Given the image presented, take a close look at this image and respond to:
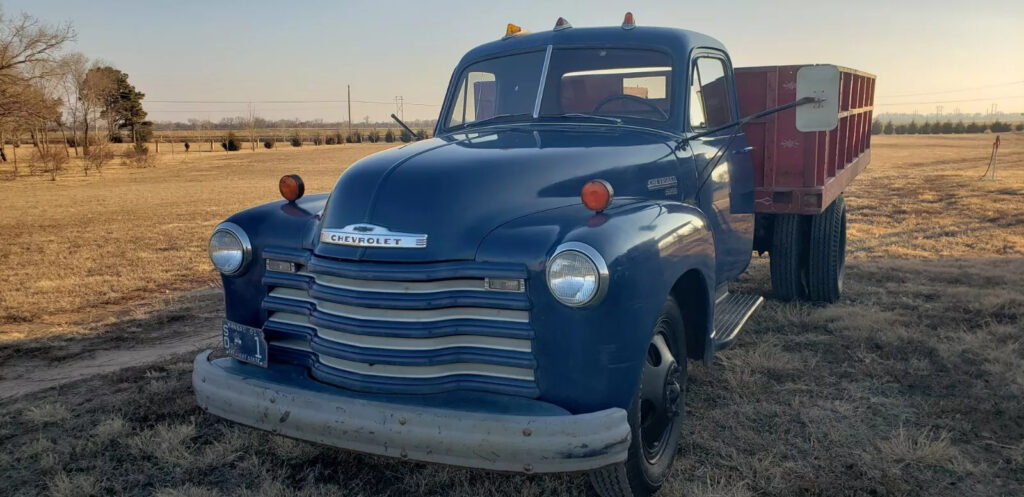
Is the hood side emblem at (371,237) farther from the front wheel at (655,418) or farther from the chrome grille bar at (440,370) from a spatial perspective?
the front wheel at (655,418)

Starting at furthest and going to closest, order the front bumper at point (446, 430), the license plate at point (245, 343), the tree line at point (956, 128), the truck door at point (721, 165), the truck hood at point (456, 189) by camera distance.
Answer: the tree line at point (956, 128), the truck door at point (721, 165), the license plate at point (245, 343), the truck hood at point (456, 189), the front bumper at point (446, 430)

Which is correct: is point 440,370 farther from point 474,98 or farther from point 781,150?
point 781,150

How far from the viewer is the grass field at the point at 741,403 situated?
11.0 feet

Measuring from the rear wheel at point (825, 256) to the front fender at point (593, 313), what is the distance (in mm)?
3930

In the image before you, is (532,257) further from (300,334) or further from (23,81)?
(23,81)

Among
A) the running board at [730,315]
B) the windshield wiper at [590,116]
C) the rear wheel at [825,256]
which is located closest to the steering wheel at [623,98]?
the windshield wiper at [590,116]

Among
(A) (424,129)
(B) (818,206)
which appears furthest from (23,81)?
(B) (818,206)

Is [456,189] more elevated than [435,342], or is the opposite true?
[456,189]

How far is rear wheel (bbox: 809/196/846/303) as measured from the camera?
615 cm

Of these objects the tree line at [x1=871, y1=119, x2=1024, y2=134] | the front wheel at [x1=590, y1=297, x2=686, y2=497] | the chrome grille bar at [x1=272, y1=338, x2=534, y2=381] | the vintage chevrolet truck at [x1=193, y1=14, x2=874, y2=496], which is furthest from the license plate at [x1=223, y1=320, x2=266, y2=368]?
the tree line at [x1=871, y1=119, x2=1024, y2=134]

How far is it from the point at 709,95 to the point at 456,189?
90.1 inches

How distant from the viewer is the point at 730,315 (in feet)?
14.4

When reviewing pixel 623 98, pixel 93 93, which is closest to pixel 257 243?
pixel 623 98

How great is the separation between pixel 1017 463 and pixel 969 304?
3.16 m
